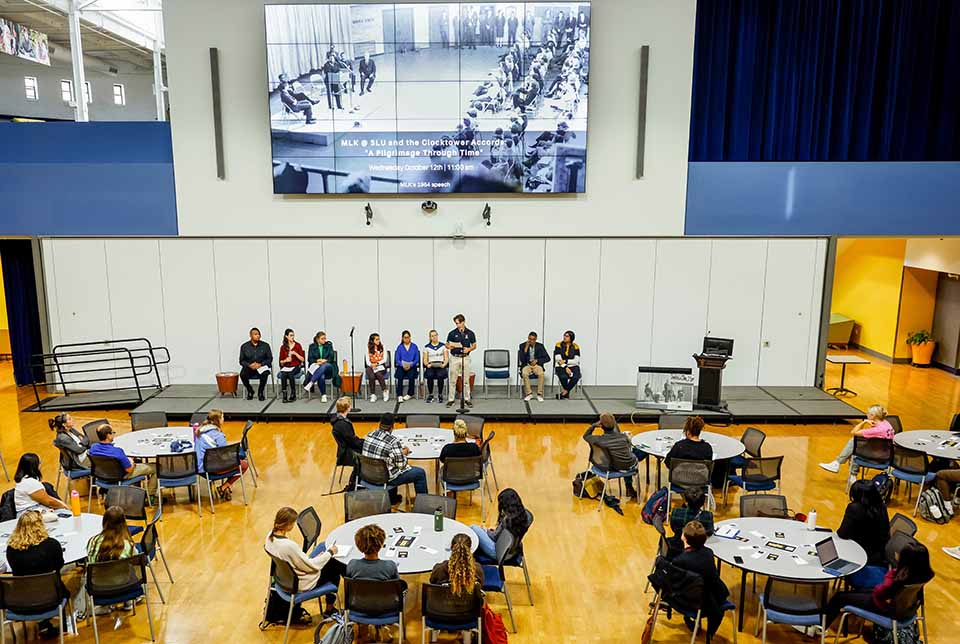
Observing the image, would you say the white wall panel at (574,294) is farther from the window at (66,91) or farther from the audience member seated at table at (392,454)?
the window at (66,91)

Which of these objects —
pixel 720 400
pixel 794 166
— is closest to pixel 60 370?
pixel 720 400

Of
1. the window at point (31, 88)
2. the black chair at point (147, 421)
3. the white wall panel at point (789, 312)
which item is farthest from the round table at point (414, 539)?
the window at point (31, 88)

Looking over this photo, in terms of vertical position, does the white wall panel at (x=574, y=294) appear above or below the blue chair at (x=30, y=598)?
above

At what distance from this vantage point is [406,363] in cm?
1280

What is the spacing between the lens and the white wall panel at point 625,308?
13.7 m

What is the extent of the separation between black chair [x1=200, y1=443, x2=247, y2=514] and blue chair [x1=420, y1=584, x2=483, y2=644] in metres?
4.00

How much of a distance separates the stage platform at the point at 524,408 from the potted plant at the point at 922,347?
15.7 feet

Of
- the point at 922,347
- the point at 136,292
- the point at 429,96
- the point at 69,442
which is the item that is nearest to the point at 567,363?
the point at 429,96

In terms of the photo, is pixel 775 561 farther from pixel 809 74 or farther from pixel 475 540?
pixel 809 74

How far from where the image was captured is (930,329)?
16875 millimetres

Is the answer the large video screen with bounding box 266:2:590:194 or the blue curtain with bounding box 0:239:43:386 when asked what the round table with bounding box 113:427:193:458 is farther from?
the blue curtain with bounding box 0:239:43:386

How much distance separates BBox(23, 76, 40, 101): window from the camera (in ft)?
66.9

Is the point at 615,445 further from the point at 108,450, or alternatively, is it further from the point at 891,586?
the point at 108,450

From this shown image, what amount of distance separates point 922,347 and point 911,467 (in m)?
9.17
